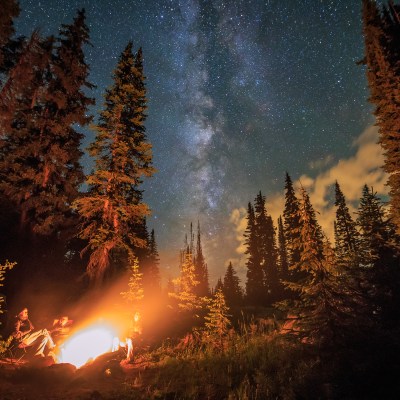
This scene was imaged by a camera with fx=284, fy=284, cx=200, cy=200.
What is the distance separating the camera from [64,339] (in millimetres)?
11477

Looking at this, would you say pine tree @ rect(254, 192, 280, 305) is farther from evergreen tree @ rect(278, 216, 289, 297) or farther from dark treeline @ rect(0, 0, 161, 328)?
dark treeline @ rect(0, 0, 161, 328)

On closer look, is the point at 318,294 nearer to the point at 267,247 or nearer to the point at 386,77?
the point at 386,77

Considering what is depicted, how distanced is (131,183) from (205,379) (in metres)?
11.5

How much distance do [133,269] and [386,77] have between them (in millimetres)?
21007

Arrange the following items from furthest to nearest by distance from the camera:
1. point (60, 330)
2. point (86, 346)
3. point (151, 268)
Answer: point (151, 268)
point (86, 346)
point (60, 330)

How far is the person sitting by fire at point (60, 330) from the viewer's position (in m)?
11.2

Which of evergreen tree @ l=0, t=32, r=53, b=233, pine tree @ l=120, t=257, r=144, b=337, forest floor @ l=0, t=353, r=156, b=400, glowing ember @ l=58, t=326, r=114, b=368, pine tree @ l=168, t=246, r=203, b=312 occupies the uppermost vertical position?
evergreen tree @ l=0, t=32, r=53, b=233

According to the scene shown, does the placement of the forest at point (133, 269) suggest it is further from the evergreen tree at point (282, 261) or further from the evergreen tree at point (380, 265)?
the evergreen tree at point (282, 261)

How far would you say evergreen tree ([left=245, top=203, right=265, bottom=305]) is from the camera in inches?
1649

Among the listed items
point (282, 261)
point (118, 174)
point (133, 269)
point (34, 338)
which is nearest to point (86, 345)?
point (34, 338)

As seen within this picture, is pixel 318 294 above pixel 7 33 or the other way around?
the other way around

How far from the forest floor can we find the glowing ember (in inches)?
55.7

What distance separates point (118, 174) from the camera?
16047mm

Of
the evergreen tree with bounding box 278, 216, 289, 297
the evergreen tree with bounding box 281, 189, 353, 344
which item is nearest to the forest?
the evergreen tree with bounding box 281, 189, 353, 344
